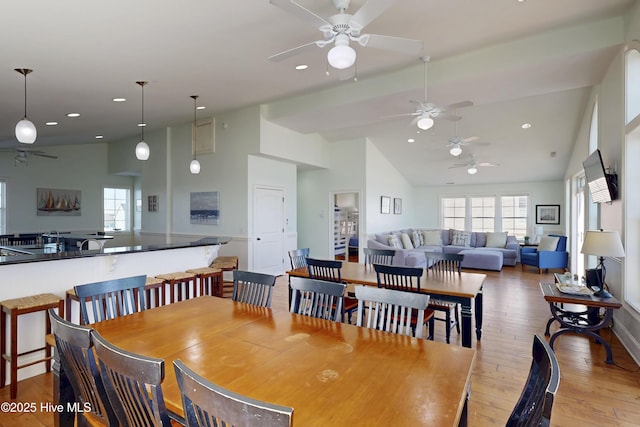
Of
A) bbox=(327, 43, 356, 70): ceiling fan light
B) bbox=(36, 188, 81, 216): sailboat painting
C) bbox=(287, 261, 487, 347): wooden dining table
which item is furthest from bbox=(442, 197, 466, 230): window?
bbox=(36, 188, 81, 216): sailboat painting

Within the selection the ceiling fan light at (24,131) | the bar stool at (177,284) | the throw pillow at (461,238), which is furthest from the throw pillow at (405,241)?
the ceiling fan light at (24,131)

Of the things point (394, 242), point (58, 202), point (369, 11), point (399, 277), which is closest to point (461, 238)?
point (394, 242)

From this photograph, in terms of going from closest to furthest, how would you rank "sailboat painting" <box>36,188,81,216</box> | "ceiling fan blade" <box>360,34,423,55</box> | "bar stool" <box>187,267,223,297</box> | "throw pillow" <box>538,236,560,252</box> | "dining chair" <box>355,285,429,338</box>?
1. "dining chair" <box>355,285,429,338</box>
2. "ceiling fan blade" <box>360,34,423,55</box>
3. "bar stool" <box>187,267,223,297</box>
4. "throw pillow" <box>538,236,560,252</box>
5. "sailboat painting" <box>36,188,81,216</box>

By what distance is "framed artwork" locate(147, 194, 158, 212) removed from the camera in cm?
791

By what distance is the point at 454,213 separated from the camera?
11.0m

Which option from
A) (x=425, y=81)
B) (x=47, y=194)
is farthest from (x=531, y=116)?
(x=47, y=194)

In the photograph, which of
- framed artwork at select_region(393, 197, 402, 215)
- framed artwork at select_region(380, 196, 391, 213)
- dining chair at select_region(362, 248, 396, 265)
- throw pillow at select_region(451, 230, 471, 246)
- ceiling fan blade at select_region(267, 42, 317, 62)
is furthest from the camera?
framed artwork at select_region(393, 197, 402, 215)

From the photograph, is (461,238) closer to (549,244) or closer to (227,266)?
(549,244)

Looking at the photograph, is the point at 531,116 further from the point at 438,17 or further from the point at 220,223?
the point at 220,223

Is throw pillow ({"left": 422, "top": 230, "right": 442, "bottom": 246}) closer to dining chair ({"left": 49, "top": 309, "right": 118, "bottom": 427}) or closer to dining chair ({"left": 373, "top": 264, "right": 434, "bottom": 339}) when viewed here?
dining chair ({"left": 373, "top": 264, "right": 434, "bottom": 339})

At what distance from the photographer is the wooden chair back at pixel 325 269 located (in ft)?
11.5

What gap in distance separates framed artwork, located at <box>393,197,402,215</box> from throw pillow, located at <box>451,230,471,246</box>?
5.62 feet

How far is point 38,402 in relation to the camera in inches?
97.9

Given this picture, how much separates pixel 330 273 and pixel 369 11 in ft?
7.76
